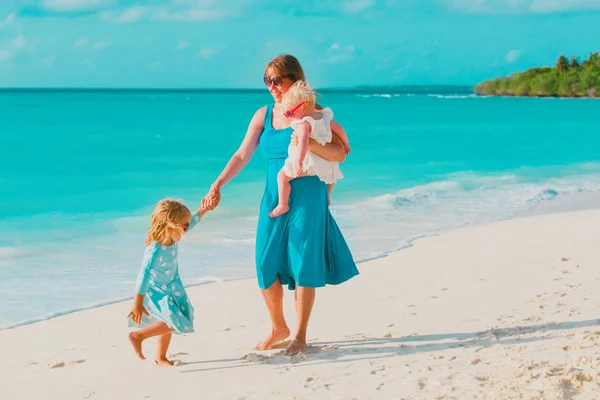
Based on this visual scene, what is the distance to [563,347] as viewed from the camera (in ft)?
13.1

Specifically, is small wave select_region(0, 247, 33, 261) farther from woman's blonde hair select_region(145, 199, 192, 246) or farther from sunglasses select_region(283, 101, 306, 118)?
sunglasses select_region(283, 101, 306, 118)

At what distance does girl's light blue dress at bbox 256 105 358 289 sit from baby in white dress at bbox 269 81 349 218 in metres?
0.07

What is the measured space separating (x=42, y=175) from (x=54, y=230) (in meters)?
9.66

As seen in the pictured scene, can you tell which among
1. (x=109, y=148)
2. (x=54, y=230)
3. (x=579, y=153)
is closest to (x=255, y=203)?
(x=54, y=230)

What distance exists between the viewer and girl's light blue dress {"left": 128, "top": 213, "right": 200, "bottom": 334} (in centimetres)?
400

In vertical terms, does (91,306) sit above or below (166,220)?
below

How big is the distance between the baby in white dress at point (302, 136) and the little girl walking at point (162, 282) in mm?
497

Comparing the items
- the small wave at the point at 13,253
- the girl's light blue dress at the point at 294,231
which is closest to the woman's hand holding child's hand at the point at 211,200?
the girl's light blue dress at the point at 294,231

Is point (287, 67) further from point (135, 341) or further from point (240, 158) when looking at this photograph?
point (135, 341)

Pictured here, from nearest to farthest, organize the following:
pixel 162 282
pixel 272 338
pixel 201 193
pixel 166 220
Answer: pixel 166 220, pixel 162 282, pixel 272 338, pixel 201 193

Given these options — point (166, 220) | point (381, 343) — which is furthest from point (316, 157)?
point (381, 343)

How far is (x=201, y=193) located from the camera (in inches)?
653

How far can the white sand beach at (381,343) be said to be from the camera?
3.64 metres

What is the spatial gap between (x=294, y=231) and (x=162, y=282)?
0.72 metres
